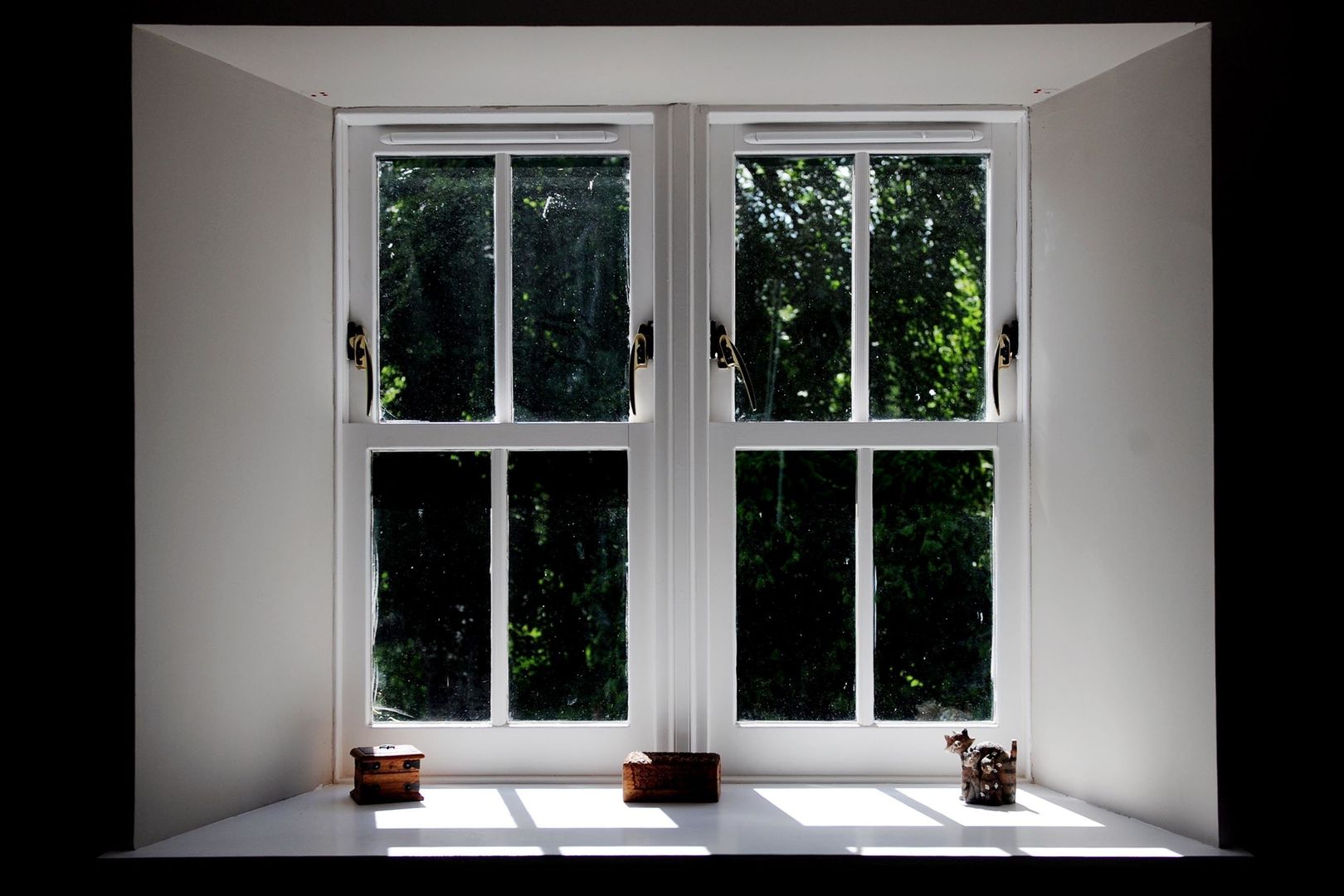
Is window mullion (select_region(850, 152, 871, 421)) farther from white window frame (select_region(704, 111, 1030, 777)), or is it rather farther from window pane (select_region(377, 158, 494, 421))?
window pane (select_region(377, 158, 494, 421))

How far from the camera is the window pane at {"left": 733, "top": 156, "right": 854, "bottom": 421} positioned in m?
2.17

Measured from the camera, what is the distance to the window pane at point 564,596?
2150 millimetres

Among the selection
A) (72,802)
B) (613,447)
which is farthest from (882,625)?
(72,802)

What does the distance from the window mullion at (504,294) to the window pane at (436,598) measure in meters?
0.13

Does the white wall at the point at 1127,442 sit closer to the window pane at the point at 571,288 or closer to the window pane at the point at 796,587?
the window pane at the point at 796,587

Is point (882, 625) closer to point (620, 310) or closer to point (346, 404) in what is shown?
point (620, 310)

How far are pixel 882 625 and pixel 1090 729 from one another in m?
0.43

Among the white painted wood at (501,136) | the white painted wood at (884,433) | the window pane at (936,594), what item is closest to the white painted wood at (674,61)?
the white painted wood at (501,136)

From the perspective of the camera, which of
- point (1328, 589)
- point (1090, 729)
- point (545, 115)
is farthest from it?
point (545, 115)

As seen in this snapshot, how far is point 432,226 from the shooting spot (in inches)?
86.0

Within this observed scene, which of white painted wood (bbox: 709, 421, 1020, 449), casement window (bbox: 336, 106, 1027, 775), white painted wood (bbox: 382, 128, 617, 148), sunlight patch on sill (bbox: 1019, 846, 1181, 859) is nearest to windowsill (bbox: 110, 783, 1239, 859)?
sunlight patch on sill (bbox: 1019, 846, 1181, 859)

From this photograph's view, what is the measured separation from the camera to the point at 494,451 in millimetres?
2148

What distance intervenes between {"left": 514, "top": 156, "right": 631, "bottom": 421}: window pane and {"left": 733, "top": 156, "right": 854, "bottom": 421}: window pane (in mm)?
251

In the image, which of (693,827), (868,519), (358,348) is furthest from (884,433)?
(358,348)
